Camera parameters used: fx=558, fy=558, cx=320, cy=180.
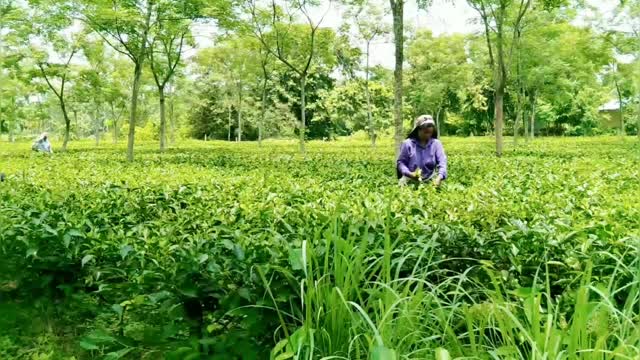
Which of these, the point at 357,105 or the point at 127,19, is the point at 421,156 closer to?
the point at 127,19

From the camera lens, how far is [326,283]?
178 cm

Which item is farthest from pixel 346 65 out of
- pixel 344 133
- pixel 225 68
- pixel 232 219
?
pixel 232 219

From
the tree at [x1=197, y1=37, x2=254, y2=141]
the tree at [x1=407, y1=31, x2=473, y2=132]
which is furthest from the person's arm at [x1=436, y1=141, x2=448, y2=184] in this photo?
the tree at [x1=407, y1=31, x2=473, y2=132]

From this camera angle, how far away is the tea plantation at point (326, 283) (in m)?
1.62

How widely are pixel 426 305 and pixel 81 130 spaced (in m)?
46.1

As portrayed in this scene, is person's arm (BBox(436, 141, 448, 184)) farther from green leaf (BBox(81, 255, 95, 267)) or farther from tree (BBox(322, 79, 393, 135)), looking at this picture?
tree (BBox(322, 79, 393, 135))

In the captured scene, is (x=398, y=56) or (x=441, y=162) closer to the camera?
(x=441, y=162)

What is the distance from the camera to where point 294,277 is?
1.81 m

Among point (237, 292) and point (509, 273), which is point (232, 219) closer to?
point (237, 292)

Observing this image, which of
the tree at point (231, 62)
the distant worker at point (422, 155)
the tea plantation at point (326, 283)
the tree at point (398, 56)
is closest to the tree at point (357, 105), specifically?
the tree at point (231, 62)

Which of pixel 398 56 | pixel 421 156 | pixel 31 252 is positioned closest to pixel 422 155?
pixel 421 156

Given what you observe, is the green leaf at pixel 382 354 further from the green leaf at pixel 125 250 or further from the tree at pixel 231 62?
the tree at pixel 231 62

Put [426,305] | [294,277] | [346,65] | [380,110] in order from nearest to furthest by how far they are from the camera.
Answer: [426,305], [294,277], [346,65], [380,110]

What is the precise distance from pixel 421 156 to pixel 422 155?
12 millimetres
